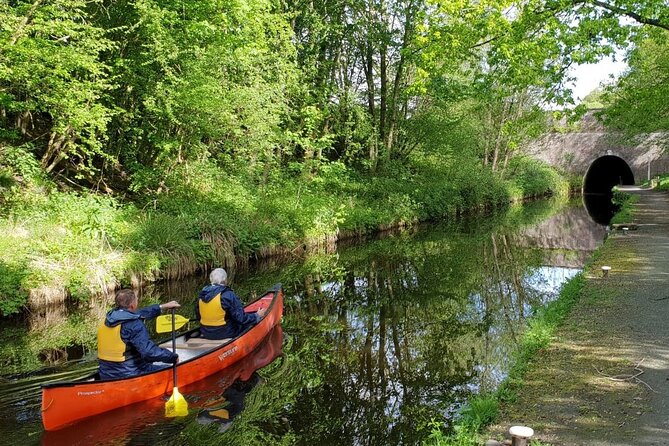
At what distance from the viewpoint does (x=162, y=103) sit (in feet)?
44.7

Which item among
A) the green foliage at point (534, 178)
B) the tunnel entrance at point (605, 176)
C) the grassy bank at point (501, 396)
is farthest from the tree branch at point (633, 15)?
the tunnel entrance at point (605, 176)

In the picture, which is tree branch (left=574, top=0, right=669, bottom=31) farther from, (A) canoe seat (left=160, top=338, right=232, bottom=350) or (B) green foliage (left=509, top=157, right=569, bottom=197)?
(B) green foliage (left=509, top=157, right=569, bottom=197)

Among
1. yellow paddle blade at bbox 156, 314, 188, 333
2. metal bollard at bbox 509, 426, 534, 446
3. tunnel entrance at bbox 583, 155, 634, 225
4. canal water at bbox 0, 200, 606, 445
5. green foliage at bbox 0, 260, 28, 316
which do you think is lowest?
canal water at bbox 0, 200, 606, 445

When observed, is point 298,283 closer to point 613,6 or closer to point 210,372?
point 210,372

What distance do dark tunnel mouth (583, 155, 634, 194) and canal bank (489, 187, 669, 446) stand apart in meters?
48.5

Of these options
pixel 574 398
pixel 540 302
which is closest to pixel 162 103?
pixel 540 302

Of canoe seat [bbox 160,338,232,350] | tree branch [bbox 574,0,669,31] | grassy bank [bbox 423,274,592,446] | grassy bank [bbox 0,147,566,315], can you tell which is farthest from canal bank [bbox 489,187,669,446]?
grassy bank [bbox 0,147,566,315]

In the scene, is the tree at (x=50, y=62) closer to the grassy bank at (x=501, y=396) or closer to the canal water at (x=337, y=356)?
the canal water at (x=337, y=356)

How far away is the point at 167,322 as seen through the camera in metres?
7.67

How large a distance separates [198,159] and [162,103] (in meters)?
2.90

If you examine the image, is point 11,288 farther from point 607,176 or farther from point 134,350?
point 607,176

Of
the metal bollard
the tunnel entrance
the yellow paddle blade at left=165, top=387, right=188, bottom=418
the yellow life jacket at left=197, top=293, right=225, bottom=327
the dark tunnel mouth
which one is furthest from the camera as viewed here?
the dark tunnel mouth

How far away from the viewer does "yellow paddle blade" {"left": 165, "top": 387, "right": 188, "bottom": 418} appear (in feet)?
20.1

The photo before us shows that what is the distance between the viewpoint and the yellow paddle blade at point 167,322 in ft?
24.5
